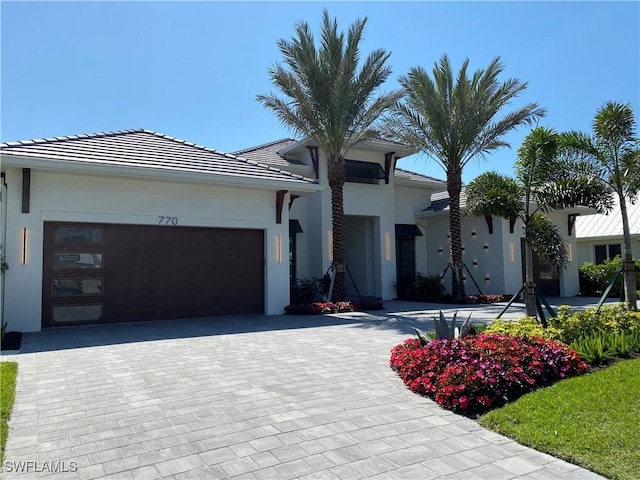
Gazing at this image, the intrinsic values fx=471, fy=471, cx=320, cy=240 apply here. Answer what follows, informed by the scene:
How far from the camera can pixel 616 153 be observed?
10.6 metres

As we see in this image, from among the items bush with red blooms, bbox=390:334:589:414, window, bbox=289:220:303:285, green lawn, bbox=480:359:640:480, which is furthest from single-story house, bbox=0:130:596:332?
green lawn, bbox=480:359:640:480

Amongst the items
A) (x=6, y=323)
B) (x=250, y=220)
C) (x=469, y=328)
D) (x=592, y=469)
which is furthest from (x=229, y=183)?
(x=592, y=469)

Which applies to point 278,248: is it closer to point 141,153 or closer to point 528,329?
point 141,153

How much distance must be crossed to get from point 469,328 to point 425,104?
1107 cm

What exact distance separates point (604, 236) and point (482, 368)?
2366 cm

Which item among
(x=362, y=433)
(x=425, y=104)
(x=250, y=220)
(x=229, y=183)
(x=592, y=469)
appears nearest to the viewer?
(x=592, y=469)

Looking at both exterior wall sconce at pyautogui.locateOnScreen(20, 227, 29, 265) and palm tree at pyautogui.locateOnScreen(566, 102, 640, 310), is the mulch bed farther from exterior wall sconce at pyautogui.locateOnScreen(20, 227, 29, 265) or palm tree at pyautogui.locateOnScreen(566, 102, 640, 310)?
palm tree at pyautogui.locateOnScreen(566, 102, 640, 310)

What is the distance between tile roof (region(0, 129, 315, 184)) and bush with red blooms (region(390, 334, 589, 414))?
7.91m

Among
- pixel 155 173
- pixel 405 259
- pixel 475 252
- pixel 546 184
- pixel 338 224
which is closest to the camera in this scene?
pixel 546 184

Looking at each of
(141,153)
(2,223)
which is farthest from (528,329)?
(2,223)

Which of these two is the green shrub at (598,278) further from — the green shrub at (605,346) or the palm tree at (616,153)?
the green shrub at (605,346)

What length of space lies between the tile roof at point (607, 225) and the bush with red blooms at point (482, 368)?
851 inches

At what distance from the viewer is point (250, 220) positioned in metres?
13.6

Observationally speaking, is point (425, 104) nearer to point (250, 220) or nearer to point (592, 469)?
point (250, 220)
